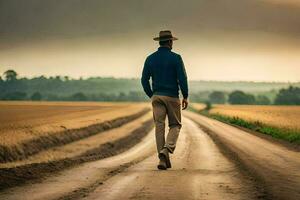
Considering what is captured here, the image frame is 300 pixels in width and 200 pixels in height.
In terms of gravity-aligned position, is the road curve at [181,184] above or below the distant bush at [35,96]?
below

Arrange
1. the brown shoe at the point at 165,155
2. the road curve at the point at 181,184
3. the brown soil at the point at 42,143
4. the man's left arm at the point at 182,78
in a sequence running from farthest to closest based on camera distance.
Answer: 1. the brown soil at the point at 42,143
2. the man's left arm at the point at 182,78
3. the brown shoe at the point at 165,155
4. the road curve at the point at 181,184

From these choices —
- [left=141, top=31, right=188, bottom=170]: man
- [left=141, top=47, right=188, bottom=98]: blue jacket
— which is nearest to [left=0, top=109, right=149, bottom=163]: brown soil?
[left=141, top=31, right=188, bottom=170]: man

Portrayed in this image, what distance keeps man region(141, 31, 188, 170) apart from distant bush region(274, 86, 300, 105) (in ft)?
538

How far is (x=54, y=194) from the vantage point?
788 centimetres

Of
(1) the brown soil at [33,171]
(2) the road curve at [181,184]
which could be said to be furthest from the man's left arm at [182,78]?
(1) the brown soil at [33,171]

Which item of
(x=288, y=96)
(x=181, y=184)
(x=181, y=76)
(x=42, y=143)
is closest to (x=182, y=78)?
(x=181, y=76)

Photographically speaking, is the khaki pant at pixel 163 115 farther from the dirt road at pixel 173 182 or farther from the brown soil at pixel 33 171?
the brown soil at pixel 33 171

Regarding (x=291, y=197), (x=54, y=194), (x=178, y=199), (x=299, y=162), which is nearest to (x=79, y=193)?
(x=54, y=194)

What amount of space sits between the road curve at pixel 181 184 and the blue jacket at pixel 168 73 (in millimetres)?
1589

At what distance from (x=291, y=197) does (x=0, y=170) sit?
5.55 meters

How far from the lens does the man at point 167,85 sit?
11.2 meters

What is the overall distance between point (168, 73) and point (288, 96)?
17956cm

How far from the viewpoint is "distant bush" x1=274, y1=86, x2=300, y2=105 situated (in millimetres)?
175375

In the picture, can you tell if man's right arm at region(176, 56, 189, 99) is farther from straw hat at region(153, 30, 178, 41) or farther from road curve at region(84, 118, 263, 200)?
road curve at region(84, 118, 263, 200)
